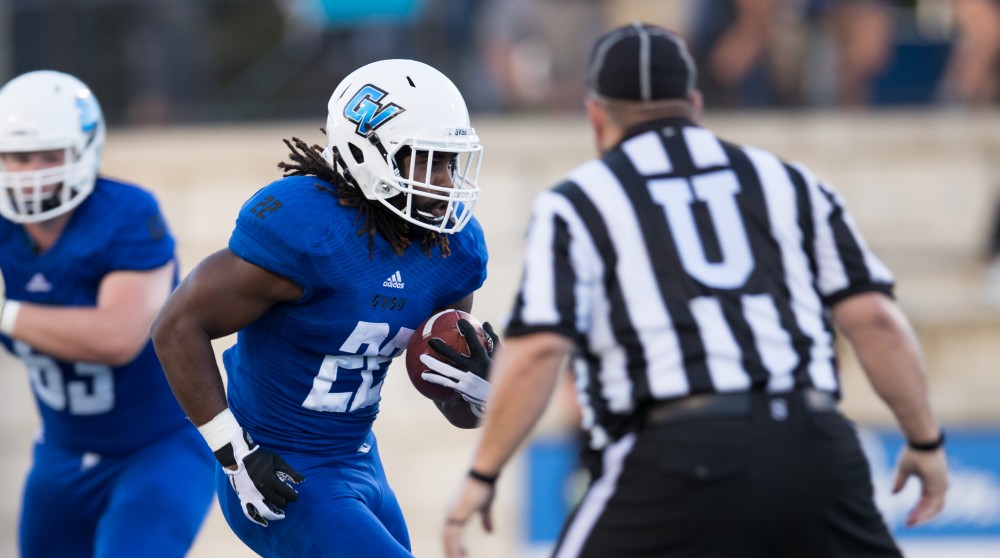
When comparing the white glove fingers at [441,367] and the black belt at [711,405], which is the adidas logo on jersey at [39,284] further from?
the black belt at [711,405]

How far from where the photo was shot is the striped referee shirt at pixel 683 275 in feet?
10.4

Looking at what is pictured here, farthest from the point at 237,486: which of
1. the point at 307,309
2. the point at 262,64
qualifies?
the point at 262,64

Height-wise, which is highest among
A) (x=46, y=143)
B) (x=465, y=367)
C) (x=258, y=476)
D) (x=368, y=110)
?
(x=368, y=110)

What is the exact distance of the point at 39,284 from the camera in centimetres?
461

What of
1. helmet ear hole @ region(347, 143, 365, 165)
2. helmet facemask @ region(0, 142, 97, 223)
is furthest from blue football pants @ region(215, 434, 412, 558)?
helmet facemask @ region(0, 142, 97, 223)

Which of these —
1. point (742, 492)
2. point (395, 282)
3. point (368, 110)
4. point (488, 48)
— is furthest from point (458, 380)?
point (488, 48)

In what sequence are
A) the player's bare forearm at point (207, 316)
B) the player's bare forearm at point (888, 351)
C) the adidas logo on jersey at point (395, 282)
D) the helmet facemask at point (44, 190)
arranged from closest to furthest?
the player's bare forearm at point (888, 351) → the player's bare forearm at point (207, 316) → the adidas logo on jersey at point (395, 282) → the helmet facemask at point (44, 190)

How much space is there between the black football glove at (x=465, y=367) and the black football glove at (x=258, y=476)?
0.46 m

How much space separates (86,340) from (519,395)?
5.93 feet

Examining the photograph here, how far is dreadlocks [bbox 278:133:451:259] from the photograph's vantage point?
3.85 meters

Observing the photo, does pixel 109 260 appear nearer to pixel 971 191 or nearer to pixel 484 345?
pixel 484 345

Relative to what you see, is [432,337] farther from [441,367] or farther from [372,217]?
[372,217]

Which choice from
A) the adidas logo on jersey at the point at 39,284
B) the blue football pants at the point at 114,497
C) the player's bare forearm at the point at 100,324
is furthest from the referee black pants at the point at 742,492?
the adidas logo on jersey at the point at 39,284

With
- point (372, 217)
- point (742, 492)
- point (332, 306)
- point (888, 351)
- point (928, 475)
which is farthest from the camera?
point (372, 217)
